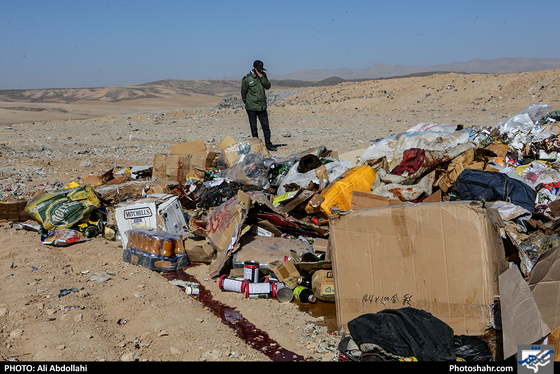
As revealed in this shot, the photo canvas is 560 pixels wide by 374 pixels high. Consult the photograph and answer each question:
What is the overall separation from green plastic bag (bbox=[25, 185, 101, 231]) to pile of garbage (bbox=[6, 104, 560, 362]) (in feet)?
0.05

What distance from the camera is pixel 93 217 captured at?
4789mm

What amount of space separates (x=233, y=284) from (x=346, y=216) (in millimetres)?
1177

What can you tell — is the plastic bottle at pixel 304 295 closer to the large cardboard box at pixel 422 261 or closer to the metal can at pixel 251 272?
the metal can at pixel 251 272

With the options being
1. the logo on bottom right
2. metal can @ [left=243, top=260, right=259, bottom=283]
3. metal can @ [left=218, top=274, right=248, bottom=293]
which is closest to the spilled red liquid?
metal can @ [left=218, top=274, right=248, bottom=293]

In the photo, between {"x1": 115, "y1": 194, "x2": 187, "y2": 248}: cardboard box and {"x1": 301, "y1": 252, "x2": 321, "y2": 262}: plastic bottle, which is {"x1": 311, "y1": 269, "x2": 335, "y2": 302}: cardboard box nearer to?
{"x1": 301, "y1": 252, "x2": 321, "y2": 262}: plastic bottle

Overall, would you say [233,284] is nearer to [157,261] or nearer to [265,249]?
[265,249]

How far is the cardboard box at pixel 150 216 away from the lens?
160 inches

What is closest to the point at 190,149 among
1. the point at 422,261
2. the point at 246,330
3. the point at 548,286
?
the point at 246,330

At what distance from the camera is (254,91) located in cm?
789

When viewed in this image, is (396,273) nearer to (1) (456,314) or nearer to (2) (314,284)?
(1) (456,314)

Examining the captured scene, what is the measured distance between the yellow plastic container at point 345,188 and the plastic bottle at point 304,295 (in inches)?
42.5

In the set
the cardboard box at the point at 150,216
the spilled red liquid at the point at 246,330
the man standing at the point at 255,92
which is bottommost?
the spilled red liquid at the point at 246,330

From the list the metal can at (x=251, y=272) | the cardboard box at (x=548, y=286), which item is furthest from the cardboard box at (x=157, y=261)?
the cardboard box at (x=548, y=286)

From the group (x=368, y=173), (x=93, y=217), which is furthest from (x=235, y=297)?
(x=93, y=217)
